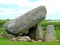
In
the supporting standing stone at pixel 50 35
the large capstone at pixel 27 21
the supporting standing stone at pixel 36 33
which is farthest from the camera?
the supporting standing stone at pixel 36 33

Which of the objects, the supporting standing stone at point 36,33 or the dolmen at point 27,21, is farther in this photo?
the supporting standing stone at point 36,33

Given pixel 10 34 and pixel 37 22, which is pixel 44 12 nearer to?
pixel 37 22

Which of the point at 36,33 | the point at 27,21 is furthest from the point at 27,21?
the point at 36,33

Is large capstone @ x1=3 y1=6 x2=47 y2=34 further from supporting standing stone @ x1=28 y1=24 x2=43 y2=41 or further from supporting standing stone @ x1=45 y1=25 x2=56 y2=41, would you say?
supporting standing stone @ x1=45 y1=25 x2=56 y2=41

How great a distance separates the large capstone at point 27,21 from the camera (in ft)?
62.7

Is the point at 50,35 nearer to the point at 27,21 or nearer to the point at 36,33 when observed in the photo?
the point at 36,33

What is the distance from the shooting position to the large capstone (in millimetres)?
19125

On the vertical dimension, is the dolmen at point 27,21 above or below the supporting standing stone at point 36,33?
above

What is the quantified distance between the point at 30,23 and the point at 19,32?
1226 mm

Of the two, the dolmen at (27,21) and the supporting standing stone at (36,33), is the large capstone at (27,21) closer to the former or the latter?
the dolmen at (27,21)

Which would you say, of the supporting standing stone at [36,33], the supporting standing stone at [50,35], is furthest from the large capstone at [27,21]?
the supporting standing stone at [50,35]

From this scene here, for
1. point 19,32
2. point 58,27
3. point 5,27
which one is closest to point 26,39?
point 19,32

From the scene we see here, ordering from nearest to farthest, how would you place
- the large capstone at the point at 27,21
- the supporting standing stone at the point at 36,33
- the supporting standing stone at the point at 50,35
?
the supporting standing stone at the point at 50,35
the large capstone at the point at 27,21
the supporting standing stone at the point at 36,33

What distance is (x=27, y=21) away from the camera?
19.2m
